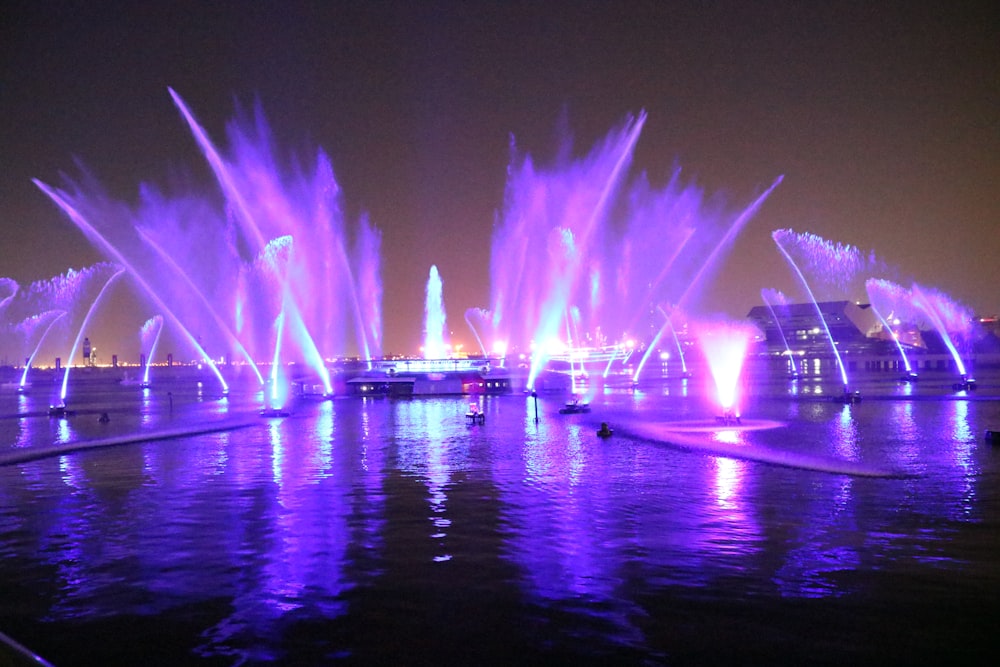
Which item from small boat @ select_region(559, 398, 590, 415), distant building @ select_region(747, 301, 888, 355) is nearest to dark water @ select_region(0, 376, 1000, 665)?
small boat @ select_region(559, 398, 590, 415)

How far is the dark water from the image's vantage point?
905cm

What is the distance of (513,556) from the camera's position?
504 inches

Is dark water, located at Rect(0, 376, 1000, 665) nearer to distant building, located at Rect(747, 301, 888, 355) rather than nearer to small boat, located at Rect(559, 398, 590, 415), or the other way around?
small boat, located at Rect(559, 398, 590, 415)

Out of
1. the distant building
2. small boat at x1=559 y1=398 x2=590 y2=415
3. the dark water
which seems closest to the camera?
the dark water

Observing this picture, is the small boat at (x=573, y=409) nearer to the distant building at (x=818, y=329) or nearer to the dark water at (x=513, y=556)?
the dark water at (x=513, y=556)

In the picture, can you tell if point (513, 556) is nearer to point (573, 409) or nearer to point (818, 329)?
point (573, 409)

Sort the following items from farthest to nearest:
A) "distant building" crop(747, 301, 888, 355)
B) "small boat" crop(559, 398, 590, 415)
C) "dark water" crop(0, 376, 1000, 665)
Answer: "distant building" crop(747, 301, 888, 355), "small boat" crop(559, 398, 590, 415), "dark water" crop(0, 376, 1000, 665)

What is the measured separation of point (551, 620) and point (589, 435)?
2409 centimetres

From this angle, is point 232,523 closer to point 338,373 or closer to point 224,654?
point 224,654

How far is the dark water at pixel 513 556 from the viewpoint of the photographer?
9.05m

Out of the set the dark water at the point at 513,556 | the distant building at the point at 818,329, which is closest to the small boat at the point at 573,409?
the dark water at the point at 513,556

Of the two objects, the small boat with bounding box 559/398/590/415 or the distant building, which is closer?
the small boat with bounding box 559/398/590/415

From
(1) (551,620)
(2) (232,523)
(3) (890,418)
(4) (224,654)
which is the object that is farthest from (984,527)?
(3) (890,418)

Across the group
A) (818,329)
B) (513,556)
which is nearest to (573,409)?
(513,556)
